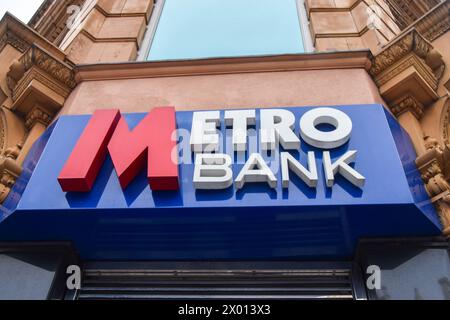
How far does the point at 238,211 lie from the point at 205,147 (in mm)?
864

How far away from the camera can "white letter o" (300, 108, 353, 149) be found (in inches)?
159

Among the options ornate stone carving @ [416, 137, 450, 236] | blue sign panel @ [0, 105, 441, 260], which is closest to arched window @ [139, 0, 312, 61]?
blue sign panel @ [0, 105, 441, 260]

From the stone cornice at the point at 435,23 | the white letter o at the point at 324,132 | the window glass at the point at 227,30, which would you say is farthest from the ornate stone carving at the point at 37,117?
the stone cornice at the point at 435,23

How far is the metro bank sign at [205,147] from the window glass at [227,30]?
220cm

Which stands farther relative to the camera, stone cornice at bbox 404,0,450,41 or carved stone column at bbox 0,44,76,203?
stone cornice at bbox 404,0,450,41

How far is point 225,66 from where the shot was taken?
17.2ft

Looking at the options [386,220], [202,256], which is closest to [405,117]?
[386,220]

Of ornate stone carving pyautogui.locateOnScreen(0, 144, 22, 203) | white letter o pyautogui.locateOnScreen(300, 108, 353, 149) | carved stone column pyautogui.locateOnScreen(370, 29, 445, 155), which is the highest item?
carved stone column pyautogui.locateOnScreen(370, 29, 445, 155)

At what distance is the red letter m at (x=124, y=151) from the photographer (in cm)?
384

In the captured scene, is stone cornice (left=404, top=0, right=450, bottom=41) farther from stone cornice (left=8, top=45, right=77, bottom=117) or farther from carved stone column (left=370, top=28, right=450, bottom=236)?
stone cornice (left=8, top=45, right=77, bottom=117)

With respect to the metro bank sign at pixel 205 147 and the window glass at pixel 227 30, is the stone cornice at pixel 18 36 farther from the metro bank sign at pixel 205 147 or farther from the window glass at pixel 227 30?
the metro bank sign at pixel 205 147

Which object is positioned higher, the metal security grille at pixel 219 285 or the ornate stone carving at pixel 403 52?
the ornate stone carving at pixel 403 52

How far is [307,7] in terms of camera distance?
22.3 feet

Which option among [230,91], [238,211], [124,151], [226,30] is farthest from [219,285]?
[226,30]
